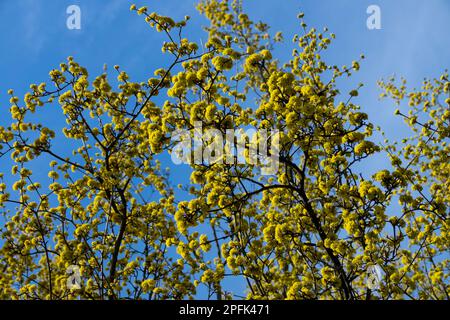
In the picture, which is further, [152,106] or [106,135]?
[106,135]

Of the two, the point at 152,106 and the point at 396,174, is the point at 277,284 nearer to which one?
the point at 396,174

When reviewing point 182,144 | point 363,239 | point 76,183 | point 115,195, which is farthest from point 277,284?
point 76,183

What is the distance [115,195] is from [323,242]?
15.0ft

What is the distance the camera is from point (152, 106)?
8398 millimetres

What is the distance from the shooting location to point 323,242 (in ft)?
23.5
